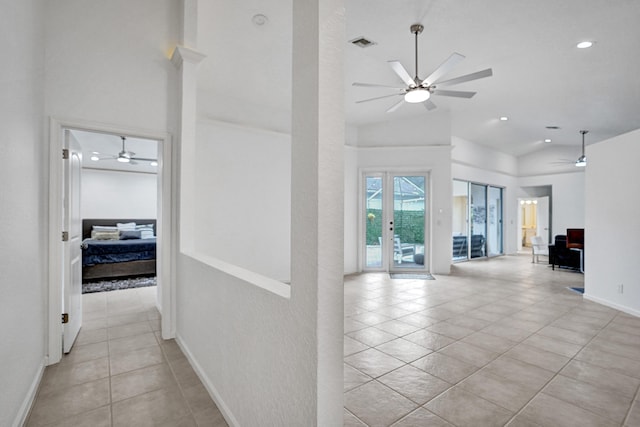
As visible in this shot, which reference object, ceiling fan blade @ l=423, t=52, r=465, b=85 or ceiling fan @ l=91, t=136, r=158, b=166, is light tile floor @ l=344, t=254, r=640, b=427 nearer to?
ceiling fan blade @ l=423, t=52, r=465, b=85

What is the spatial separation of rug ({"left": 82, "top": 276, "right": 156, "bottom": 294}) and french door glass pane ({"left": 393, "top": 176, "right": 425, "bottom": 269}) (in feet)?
16.6

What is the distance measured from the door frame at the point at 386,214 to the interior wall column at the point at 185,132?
4190 mm

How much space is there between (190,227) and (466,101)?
17.9 feet

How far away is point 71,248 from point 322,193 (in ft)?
10.6

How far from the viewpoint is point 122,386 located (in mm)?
2312

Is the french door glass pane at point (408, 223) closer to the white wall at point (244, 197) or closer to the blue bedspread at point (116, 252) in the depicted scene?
the white wall at point (244, 197)

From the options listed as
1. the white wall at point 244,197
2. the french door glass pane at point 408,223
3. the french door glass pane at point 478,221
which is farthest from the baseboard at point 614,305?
the white wall at point 244,197

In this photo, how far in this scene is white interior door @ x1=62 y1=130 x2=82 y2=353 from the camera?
2.87 metres

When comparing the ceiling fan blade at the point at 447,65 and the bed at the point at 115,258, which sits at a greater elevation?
the ceiling fan blade at the point at 447,65

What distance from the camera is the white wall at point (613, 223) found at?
384cm

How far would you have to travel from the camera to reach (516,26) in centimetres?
344

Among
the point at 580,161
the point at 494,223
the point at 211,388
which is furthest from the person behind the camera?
the point at 494,223

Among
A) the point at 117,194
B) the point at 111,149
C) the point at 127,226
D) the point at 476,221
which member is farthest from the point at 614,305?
the point at 117,194

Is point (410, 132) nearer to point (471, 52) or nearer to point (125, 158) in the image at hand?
point (471, 52)
